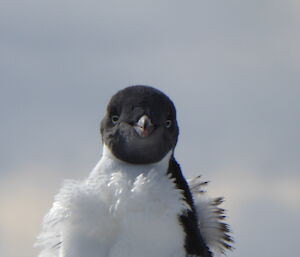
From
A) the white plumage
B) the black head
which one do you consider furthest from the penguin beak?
the white plumage

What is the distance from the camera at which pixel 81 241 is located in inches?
438

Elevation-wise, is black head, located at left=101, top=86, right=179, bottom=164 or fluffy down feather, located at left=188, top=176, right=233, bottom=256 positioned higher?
black head, located at left=101, top=86, right=179, bottom=164

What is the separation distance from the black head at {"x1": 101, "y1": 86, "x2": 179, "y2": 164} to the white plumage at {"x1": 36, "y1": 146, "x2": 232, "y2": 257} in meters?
0.21

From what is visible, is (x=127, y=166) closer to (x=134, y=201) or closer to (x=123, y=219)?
(x=134, y=201)

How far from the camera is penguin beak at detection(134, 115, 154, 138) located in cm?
1162

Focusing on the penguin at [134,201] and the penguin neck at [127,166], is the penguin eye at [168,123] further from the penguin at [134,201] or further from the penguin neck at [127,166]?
the penguin neck at [127,166]

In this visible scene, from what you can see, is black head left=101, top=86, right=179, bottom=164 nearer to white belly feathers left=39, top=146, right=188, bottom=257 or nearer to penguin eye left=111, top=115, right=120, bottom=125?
penguin eye left=111, top=115, right=120, bottom=125

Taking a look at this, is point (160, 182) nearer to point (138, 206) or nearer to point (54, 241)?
point (138, 206)

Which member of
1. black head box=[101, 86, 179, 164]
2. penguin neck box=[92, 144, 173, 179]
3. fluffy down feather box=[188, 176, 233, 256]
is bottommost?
fluffy down feather box=[188, 176, 233, 256]

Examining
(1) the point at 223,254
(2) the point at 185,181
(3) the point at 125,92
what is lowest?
(1) the point at 223,254

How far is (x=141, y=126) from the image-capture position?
1163 cm

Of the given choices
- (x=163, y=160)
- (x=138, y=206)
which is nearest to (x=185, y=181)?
(x=163, y=160)

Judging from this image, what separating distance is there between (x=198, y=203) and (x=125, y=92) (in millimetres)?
1524

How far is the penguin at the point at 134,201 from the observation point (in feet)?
36.3
